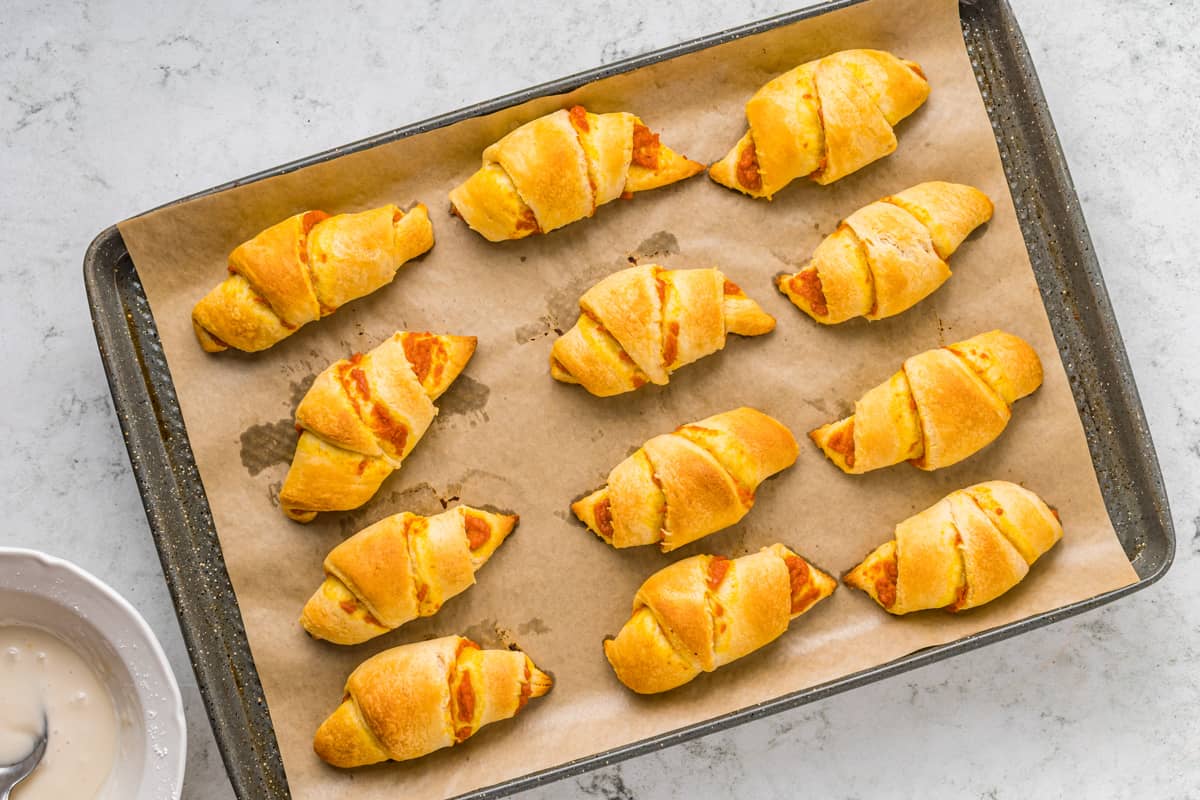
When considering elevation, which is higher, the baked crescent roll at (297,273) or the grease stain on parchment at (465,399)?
the baked crescent roll at (297,273)

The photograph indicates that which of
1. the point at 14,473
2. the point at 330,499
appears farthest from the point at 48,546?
the point at 330,499

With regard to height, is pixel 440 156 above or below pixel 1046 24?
above

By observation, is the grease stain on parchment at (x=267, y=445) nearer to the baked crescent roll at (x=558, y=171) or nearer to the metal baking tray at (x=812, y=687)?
the metal baking tray at (x=812, y=687)

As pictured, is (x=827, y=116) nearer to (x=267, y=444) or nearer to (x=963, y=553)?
(x=963, y=553)

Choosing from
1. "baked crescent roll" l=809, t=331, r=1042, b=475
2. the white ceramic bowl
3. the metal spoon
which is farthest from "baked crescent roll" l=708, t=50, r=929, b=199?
the metal spoon

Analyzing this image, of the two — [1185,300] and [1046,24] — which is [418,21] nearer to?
[1046,24]

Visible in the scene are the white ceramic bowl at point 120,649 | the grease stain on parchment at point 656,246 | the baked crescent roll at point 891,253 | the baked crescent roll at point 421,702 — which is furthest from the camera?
the grease stain on parchment at point 656,246

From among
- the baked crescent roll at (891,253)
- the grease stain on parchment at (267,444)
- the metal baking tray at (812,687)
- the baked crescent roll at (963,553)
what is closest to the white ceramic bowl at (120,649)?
the metal baking tray at (812,687)
